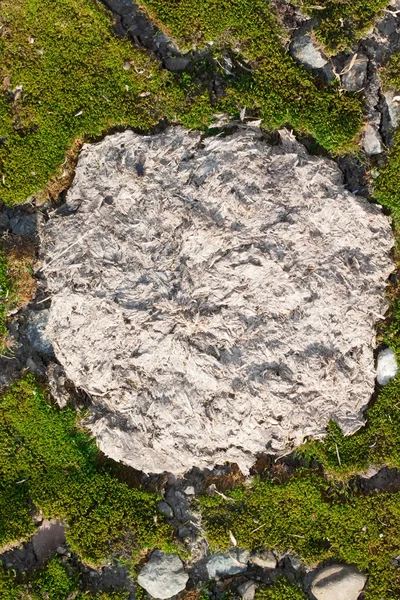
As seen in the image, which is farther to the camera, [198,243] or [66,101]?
[66,101]

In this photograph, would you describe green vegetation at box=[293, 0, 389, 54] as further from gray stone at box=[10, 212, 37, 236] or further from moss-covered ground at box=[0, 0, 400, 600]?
gray stone at box=[10, 212, 37, 236]

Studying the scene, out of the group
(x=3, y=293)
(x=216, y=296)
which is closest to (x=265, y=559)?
(x=216, y=296)

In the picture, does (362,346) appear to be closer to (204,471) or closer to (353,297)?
(353,297)

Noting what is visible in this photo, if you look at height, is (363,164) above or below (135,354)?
above

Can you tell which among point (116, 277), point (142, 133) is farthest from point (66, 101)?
point (116, 277)

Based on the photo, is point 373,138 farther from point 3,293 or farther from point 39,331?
point 3,293

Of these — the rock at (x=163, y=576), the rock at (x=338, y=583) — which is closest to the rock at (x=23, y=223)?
the rock at (x=163, y=576)
